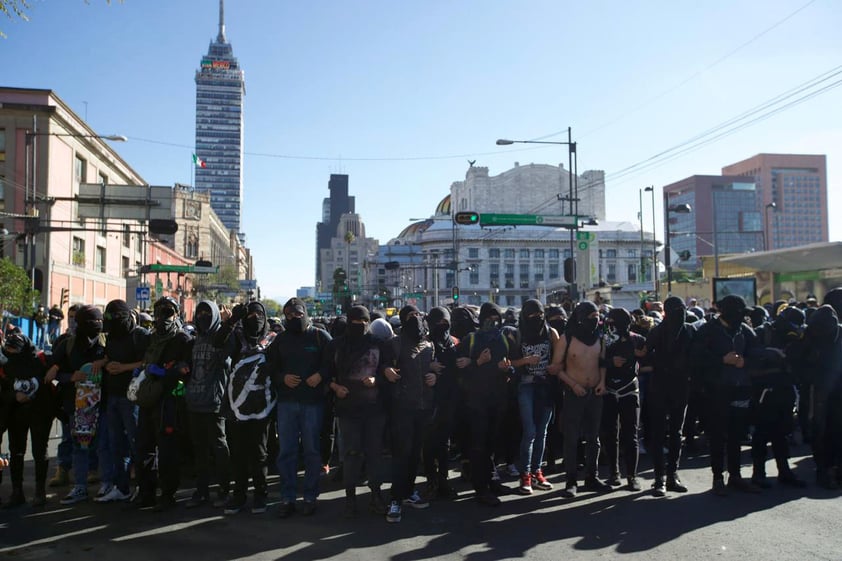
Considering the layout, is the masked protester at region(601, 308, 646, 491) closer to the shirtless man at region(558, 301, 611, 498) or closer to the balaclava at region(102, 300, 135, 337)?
the shirtless man at region(558, 301, 611, 498)

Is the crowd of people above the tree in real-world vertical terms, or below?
below

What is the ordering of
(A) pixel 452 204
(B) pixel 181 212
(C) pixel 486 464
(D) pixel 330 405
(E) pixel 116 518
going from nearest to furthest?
(E) pixel 116 518
(C) pixel 486 464
(D) pixel 330 405
(B) pixel 181 212
(A) pixel 452 204

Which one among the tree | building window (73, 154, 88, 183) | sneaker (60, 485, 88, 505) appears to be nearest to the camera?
sneaker (60, 485, 88, 505)

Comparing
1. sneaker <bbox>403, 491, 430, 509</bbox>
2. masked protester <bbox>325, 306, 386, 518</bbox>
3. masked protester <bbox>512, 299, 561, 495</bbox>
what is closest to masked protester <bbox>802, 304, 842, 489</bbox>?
masked protester <bbox>512, 299, 561, 495</bbox>

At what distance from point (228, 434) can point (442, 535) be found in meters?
2.36

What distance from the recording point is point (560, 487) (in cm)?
743

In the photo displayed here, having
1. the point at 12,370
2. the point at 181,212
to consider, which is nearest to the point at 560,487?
the point at 12,370

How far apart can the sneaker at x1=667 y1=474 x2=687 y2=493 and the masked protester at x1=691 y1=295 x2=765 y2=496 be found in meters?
0.31

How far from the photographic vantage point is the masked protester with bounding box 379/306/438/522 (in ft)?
21.2

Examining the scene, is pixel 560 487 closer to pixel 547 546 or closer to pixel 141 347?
pixel 547 546

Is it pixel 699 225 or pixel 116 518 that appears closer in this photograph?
pixel 116 518

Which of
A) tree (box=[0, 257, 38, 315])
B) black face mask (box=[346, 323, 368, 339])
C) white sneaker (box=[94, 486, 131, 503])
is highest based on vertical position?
tree (box=[0, 257, 38, 315])

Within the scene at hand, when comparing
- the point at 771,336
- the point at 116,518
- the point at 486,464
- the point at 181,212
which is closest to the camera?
the point at 116,518

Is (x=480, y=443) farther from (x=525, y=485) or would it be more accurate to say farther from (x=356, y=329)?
(x=356, y=329)
